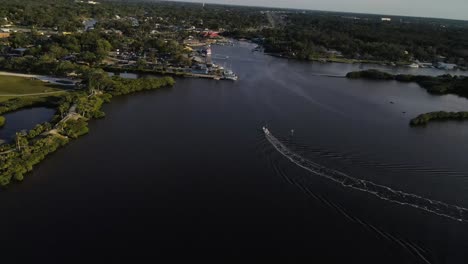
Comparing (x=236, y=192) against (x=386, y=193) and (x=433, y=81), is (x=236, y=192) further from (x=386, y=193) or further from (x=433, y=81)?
(x=433, y=81)

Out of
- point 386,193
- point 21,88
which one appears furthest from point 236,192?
point 21,88

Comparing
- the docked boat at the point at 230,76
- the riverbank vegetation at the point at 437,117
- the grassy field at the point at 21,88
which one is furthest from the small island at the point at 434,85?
the grassy field at the point at 21,88

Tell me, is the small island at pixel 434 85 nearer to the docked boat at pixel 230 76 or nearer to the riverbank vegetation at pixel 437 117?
the riverbank vegetation at pixel 437 117

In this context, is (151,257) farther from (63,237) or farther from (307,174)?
(307,174)

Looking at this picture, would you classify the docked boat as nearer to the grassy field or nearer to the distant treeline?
the distant treeline

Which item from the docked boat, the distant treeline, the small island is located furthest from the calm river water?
the distant treeline

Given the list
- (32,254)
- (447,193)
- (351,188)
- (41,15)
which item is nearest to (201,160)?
(351,188)
